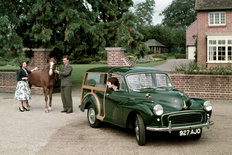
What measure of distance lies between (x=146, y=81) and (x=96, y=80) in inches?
73.3

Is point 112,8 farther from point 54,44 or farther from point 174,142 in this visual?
point 174,142

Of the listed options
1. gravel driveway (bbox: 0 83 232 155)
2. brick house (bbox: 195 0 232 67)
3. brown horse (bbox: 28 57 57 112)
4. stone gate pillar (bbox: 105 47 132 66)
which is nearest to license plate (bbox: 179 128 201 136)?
gravel driveway (bbox: 0 83 232 155)

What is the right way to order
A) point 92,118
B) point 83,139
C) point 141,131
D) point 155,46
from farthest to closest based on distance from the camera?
point 155,46 → point 92,118 → point 83,139 → point 141,131

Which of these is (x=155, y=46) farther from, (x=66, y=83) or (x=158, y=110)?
(x=158, y=110)

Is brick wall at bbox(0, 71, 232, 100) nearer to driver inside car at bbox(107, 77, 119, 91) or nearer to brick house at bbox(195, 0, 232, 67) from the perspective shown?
driver inside car at bbox(107, 77, 119, 91)

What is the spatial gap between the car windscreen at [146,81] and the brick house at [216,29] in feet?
87.0

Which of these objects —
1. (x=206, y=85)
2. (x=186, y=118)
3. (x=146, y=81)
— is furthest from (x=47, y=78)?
(x=206, y=85)

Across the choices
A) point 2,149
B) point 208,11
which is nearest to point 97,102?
point 2,149

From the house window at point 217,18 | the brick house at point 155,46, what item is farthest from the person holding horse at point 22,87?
the brick house at point 155,46

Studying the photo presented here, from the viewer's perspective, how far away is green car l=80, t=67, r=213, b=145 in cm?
721

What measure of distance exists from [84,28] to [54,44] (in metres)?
2.73

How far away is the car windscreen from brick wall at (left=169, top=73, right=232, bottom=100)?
25.8 ft

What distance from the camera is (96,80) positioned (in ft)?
32.2

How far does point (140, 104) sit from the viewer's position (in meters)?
7.52
